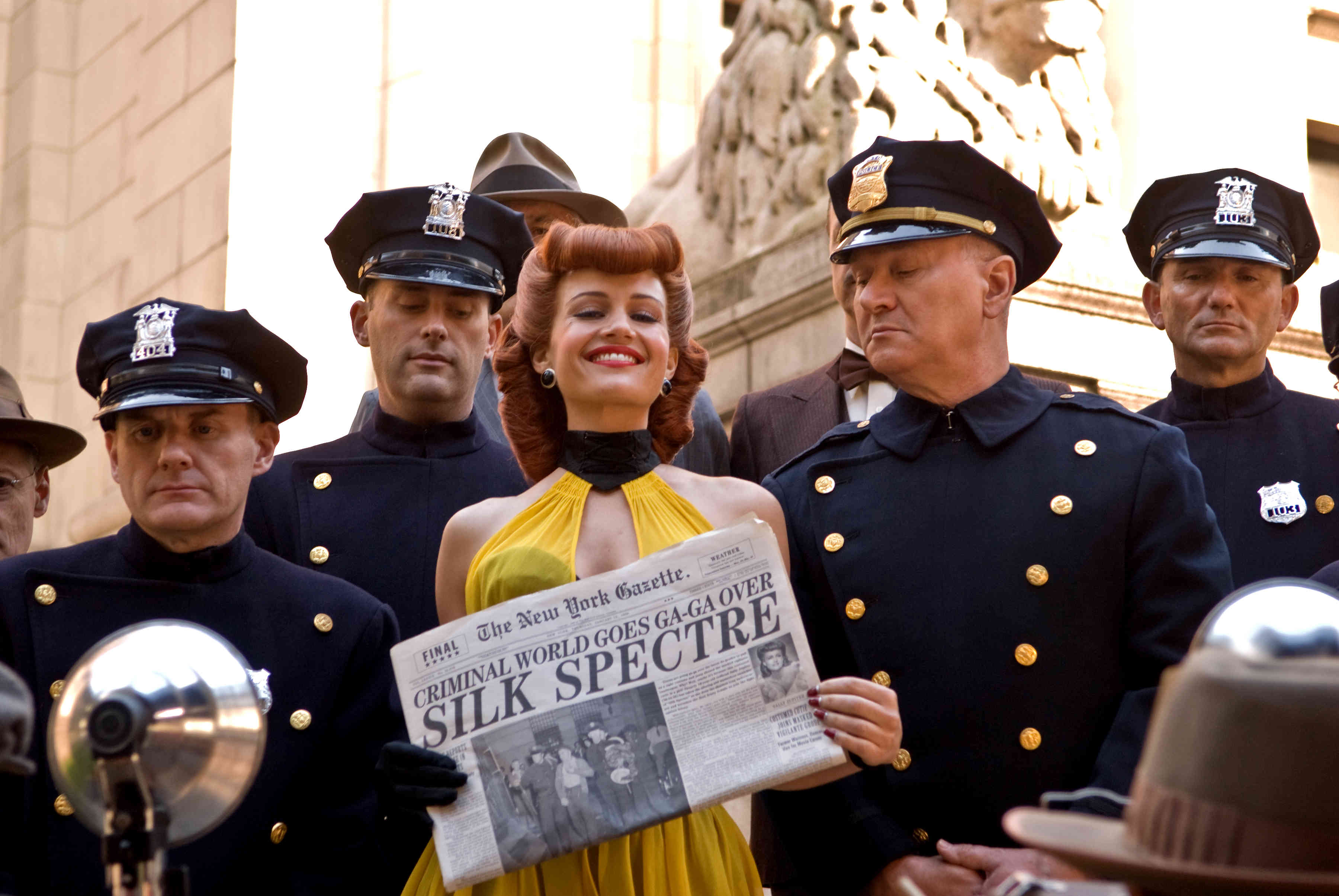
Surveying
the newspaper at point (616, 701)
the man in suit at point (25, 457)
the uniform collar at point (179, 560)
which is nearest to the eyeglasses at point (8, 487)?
the man in suit at point (25, 457)

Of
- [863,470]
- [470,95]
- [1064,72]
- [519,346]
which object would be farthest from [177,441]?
[470,95]

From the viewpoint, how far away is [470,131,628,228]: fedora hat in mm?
6871

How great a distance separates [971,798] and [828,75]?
14.4ft

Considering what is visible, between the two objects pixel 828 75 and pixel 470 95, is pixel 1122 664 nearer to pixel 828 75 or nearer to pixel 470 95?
pixel 828 75

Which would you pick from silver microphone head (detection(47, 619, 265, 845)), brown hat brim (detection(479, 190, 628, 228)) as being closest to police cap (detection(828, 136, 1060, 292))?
silver microphone head (detection(47, 619, 265, 845))

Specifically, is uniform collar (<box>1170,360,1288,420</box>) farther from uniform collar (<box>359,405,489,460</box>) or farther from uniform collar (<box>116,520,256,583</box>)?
uniform collar (<box>116,520,256,583</box>)

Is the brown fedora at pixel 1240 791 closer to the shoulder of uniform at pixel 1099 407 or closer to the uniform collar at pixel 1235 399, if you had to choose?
the shoulder of uniform at pixel 1099 407

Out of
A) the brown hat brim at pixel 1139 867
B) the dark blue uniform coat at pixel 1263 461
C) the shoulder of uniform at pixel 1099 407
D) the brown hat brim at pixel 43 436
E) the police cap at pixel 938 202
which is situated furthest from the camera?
the brown hat brim at pixel 43 436

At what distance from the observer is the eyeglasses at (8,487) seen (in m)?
Result: 5.98

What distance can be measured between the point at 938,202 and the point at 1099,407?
58 cm

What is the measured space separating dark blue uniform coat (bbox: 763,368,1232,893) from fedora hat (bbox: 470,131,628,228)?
2.59 m

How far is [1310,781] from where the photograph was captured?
6.59 ft

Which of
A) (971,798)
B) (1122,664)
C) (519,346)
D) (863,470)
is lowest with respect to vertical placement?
(971,798)

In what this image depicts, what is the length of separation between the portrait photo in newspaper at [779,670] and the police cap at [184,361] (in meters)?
1.49
